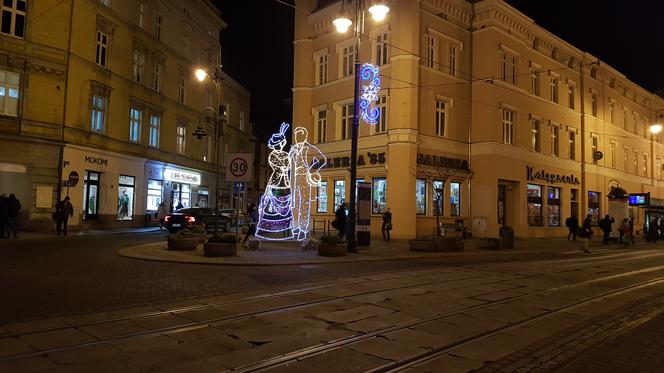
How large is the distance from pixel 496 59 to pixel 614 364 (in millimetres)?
26604

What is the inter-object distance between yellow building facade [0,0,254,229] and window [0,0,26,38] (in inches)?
1.9

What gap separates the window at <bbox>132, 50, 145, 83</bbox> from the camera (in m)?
32.7

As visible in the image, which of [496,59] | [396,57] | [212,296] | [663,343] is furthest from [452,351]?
[496,59]

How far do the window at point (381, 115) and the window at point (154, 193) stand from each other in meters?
16.9

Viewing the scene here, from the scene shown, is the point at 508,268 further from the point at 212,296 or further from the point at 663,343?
the point at 212,296

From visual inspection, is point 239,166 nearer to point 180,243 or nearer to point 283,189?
point 180,243

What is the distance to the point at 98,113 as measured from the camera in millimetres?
29141

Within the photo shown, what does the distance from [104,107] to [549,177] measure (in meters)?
29.0

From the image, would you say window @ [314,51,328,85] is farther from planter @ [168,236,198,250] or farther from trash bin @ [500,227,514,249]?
planter @ [168,236,198,250]

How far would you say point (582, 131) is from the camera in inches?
1480

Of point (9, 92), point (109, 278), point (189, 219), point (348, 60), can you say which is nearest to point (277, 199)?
point (189, 219)

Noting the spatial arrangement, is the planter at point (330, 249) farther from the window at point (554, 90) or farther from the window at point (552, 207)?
the window at point (554, 90)

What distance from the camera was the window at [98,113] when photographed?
2867cm

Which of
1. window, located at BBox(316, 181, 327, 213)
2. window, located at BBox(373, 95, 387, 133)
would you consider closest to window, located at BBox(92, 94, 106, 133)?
window, located at BBox(316, 181, 327, 213)
